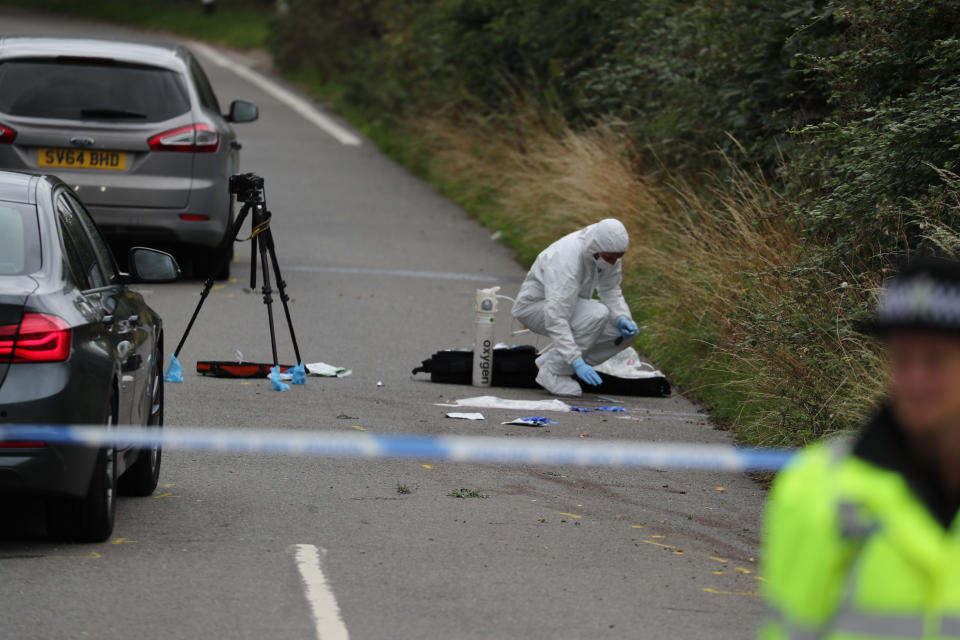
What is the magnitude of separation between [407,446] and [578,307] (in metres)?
6.62

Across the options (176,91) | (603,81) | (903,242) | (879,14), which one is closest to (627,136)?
(603,81)

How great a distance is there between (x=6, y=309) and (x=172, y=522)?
1.43m

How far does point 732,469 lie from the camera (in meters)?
8.25

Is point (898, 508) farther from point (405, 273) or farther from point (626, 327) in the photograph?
point (405, 273)

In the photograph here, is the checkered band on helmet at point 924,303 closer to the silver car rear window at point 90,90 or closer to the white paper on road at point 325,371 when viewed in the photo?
the white paper on road at point 325,371

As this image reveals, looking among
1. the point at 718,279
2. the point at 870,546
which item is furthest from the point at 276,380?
the point at 870,546

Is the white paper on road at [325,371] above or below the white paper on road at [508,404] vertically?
above

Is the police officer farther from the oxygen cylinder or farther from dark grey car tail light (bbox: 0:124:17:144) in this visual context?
dark grey car tail light (bbox: 0:124:17:144)

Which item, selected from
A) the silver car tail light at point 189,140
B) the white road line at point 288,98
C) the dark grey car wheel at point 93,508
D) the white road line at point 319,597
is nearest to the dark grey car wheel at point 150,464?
the dark grey car wheel at point 93,508

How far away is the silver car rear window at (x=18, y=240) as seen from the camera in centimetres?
575

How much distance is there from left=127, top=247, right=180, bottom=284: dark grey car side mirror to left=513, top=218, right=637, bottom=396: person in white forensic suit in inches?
156

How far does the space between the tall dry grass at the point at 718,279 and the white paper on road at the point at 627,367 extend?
0.27m

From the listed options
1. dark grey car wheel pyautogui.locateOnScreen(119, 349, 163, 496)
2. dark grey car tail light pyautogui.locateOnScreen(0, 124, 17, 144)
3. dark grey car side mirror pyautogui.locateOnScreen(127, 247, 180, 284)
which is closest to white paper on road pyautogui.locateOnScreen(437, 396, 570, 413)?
dark grey car wheel pyautogui.locateOnScreen(119, 349, 163, 496)

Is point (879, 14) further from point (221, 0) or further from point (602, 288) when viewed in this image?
point (221, 0)
